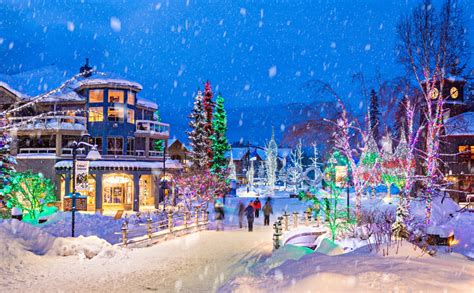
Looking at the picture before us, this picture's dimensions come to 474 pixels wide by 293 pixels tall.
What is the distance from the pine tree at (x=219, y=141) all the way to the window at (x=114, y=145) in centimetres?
903

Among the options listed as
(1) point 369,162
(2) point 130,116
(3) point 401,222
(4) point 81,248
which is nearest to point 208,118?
(2) point 130,116

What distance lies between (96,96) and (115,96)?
64.3 inches

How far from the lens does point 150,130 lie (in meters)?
46.6

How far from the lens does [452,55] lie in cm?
1831

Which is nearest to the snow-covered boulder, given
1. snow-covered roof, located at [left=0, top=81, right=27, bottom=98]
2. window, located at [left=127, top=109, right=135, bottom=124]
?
window, located at [left=127, top=109, right=135, bottom=124]

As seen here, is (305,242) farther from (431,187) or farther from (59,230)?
(59,230)

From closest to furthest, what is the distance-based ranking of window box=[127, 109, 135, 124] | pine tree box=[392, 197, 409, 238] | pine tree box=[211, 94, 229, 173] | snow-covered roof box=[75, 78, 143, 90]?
pine tree box=[392, 197, 409, 238] < snow-covered roof box=[75, 78, 143, 90] < window box=[127, 109, 135, 124] < pine tree box=[211, 94, 229, 173]

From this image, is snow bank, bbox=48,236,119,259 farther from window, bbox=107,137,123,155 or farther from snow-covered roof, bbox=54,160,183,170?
window, bbox=107,137,123,155

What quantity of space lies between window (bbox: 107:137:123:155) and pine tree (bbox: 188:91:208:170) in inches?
274

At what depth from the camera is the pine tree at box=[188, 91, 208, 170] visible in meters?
47.8

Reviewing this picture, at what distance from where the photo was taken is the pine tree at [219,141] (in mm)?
49812

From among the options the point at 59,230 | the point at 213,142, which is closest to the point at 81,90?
the point at 213,142

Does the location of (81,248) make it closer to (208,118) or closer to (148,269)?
(148,269)

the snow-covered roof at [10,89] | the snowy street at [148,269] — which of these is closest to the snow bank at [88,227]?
the snowy street at [148,269]
